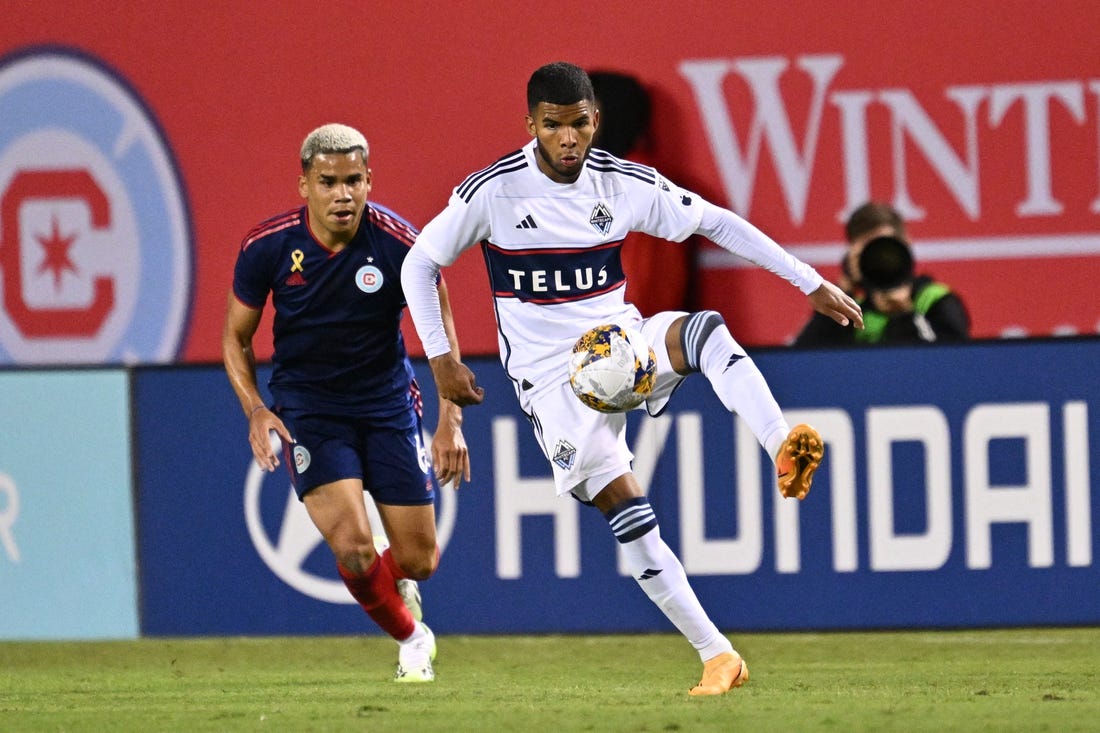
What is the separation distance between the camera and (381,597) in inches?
253

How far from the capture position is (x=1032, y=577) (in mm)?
7531

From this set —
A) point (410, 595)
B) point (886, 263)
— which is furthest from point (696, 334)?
point (886, 263)

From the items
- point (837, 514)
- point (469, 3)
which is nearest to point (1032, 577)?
point (837, 514)

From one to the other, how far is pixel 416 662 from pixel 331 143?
187 centimetres

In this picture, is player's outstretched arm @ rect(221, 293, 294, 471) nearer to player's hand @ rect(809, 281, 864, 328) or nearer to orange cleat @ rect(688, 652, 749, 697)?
orange cleat @ rect(688, 652, 749, 697)

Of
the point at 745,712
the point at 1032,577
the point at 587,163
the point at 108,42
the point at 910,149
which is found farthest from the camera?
the point at 108,42

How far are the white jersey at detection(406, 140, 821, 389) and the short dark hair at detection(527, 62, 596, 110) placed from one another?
0.28 metres

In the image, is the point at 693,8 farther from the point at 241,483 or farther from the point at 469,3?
the point at 241,483

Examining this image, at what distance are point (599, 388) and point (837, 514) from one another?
8.23 feet

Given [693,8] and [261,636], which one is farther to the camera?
[693,8]

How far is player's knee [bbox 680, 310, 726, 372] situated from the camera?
548 centimetres

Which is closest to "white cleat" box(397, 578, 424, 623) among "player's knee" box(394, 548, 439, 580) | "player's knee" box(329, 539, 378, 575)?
"player's knee" box(394, 548, 439, 580)

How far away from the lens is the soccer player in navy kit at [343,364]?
20.5ft

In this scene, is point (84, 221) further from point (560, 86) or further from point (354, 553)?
point (560, 86)
